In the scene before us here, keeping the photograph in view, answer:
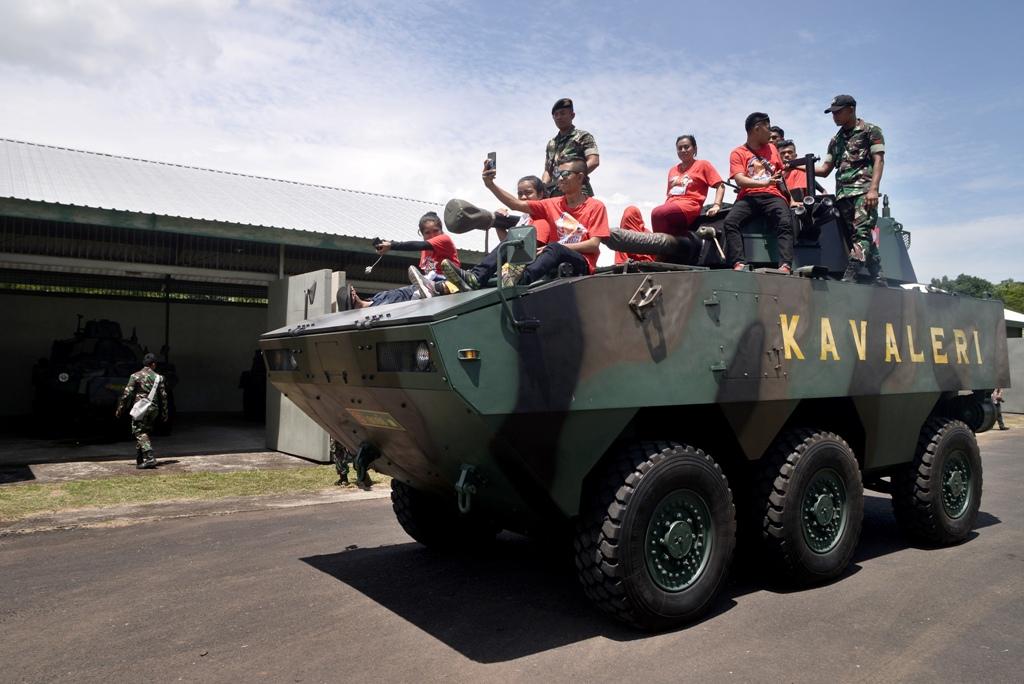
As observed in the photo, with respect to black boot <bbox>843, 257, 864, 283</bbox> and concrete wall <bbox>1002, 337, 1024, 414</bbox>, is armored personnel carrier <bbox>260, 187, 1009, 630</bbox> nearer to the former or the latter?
black boot <bbox>843, 257, 864, 283</bbox>

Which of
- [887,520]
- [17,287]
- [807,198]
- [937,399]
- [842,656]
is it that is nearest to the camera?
[842,656]

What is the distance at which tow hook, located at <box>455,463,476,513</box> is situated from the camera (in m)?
4.12

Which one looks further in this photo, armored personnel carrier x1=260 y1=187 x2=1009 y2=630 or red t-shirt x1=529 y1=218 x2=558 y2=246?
red t-shirt x1=529 y1=218 x2=558 y2=246

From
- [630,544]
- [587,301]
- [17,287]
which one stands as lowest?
[630,544]

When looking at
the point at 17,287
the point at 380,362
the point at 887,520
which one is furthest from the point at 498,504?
the point at 17,287

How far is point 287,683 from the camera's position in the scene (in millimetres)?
3664

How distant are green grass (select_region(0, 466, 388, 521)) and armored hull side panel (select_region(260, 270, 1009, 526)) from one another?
4221mm

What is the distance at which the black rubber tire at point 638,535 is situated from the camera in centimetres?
420

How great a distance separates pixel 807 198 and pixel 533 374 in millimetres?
3060

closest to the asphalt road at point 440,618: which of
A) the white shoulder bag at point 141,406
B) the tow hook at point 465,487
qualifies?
the tow hook at point 465,487

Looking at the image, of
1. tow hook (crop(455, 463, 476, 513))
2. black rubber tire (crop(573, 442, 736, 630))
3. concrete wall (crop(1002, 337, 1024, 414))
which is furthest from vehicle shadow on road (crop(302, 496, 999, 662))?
concrete wall (crop(1002, 337, 1024, 414))

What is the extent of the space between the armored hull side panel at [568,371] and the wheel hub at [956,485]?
919mm

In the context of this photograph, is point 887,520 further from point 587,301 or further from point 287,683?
point 287,683

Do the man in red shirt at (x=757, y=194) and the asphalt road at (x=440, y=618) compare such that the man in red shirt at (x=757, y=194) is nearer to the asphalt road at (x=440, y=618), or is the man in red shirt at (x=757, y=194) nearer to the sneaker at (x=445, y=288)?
the sneaker at (x=445, y=288)
